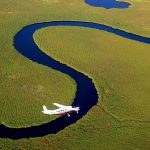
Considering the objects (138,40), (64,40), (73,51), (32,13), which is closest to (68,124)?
(73,51)

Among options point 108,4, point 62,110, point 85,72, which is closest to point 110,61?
point 85,72

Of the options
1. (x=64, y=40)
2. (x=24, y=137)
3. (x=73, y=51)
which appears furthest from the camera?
(x=64, y=40)

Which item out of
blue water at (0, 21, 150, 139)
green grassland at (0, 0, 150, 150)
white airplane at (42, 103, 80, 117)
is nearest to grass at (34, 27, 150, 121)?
green grassland at (0, 0, 150, 150)

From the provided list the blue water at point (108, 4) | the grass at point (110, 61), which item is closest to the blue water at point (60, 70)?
the grass at point (110, 61)

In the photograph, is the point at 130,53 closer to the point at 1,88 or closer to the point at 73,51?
the point at 73,51

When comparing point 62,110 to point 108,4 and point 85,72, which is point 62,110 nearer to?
point 85,72

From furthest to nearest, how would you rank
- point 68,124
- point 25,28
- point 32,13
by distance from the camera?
point 32,13, point 25,28, point 68,124

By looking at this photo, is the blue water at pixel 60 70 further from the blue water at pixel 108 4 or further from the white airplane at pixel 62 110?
the blue water at pixel 108 4
